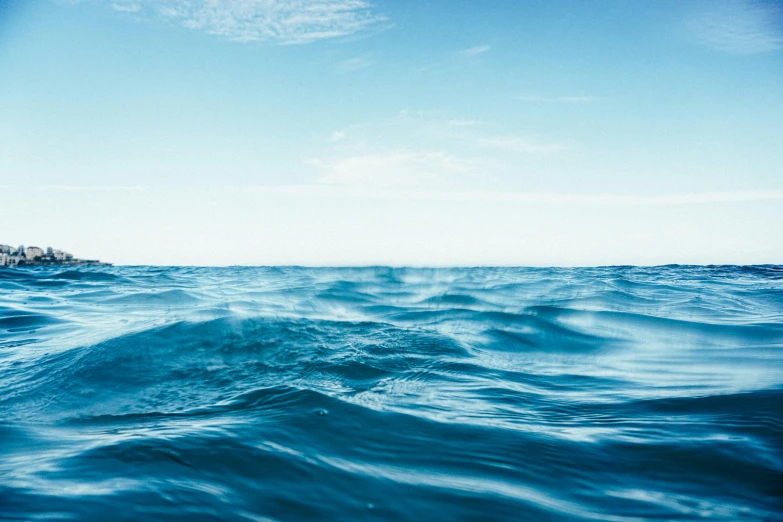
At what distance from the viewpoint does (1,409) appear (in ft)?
10.9

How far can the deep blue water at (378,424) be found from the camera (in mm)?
2180

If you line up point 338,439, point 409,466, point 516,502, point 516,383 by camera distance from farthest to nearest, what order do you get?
point 516,383
point 338,439
point 409,466
point 516,502

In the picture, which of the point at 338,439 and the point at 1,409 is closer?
the point at 338,439

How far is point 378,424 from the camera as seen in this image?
312 centimetres

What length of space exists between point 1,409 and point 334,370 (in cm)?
273

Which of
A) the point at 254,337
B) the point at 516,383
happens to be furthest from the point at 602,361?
the point at 254,337

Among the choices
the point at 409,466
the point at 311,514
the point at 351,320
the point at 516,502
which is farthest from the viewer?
the point at 351,320

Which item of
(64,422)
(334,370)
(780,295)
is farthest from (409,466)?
(780,295)

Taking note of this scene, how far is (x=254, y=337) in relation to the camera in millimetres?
5555

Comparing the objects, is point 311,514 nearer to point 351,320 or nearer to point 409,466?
point 409,466

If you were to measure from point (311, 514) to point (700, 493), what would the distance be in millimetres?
2126

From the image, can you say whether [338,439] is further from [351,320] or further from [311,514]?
[351,320]

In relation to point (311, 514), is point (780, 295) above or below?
above

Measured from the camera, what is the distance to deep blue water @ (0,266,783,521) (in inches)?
85.8
